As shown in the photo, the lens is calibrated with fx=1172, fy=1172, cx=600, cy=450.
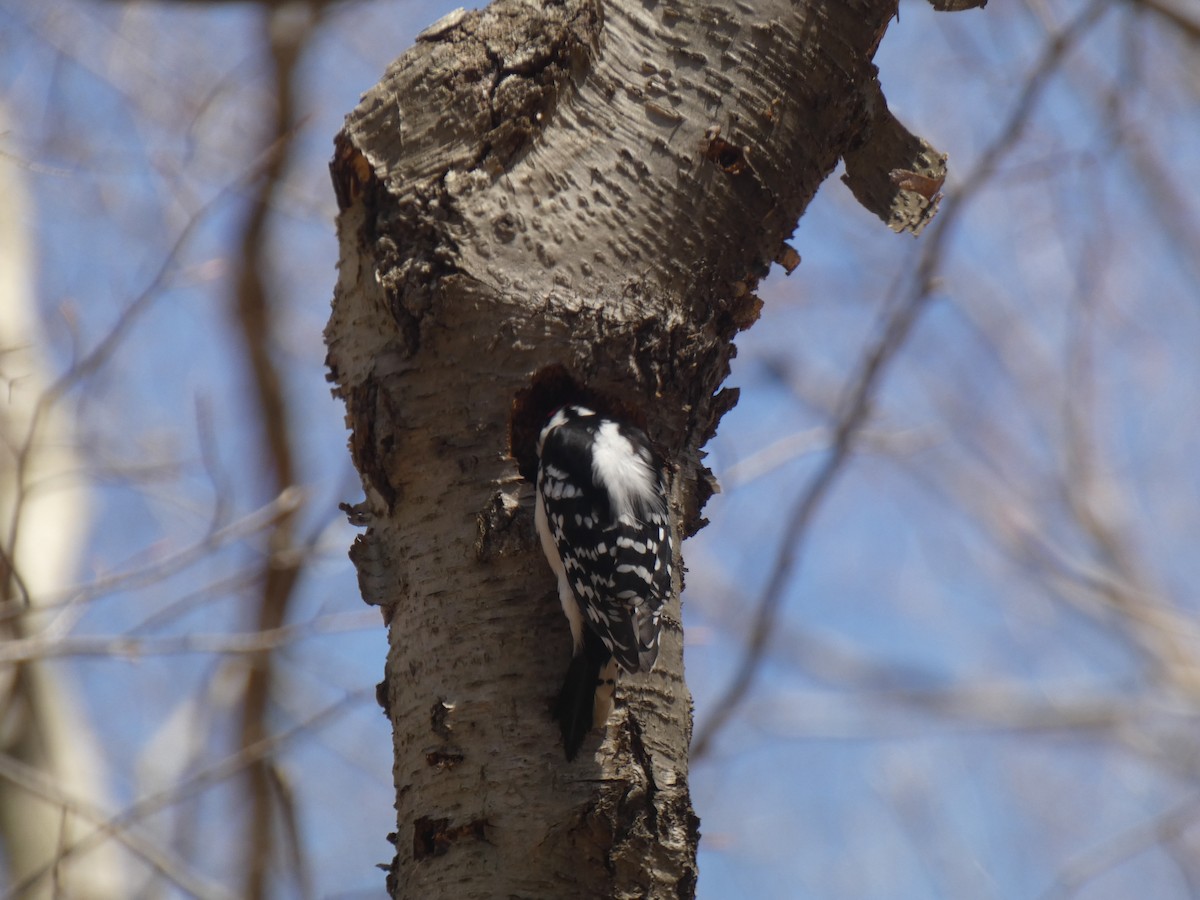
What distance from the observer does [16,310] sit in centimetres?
610

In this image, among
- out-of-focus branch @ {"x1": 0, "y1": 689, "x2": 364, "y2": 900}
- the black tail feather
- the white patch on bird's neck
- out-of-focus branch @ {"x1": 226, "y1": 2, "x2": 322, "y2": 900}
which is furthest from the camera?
out-of-focus branch @ {"x1": 226, "y1": 2, "x2": 322, "y2": 900}

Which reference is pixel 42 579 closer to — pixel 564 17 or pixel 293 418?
pixel 293 418

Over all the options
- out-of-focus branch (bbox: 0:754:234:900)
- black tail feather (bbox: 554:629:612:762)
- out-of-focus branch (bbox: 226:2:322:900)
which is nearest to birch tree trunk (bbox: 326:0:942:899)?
black tail feather (bbox: 554:629:612:762)

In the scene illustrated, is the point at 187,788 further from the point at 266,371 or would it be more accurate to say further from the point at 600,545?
the point at 266,371

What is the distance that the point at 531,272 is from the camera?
238 cm

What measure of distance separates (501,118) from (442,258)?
1.11 ft

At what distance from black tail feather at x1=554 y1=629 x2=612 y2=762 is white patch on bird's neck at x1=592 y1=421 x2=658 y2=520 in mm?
517

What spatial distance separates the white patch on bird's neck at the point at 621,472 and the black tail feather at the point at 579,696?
0.52 meters

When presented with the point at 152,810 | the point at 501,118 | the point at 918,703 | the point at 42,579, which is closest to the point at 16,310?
the point at 42,579

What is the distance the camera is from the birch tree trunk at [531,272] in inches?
87.4

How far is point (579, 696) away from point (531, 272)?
857 millimetres

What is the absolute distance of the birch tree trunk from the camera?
7.29 feet

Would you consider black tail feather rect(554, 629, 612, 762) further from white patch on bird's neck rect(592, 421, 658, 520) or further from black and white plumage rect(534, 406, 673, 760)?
white patch on bird's neck rect(592, 421, 658, 520)

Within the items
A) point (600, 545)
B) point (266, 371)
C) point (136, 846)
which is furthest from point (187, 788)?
point (266, 371)
